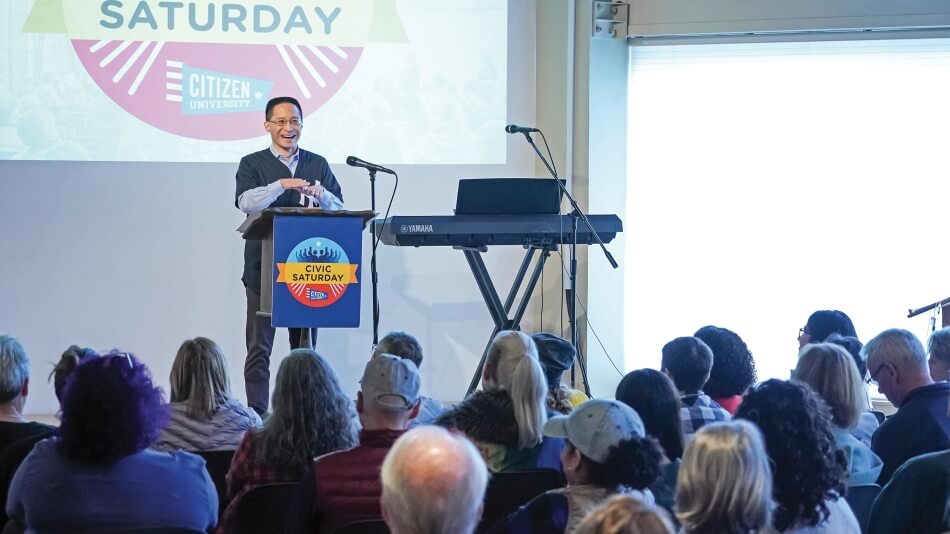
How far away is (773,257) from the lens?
288 inches

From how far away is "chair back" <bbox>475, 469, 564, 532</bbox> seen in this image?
2.62m

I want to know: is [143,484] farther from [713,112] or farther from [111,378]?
[713,112]

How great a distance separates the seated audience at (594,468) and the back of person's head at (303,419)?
2.66 feet

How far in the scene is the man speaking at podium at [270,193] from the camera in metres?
4.92

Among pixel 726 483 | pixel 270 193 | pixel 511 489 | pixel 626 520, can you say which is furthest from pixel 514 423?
pixel 270 193

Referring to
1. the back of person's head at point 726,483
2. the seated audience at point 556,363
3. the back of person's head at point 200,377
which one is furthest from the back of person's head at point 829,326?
the back of person's head at point 726,483

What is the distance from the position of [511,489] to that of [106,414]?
0.96 m

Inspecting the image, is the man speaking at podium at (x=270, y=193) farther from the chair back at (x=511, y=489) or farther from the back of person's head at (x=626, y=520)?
the back of person's head at (x=626, y=520)

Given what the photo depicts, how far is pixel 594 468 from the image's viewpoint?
2.21m

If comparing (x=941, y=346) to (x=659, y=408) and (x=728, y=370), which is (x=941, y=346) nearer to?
(x=728, y=370)

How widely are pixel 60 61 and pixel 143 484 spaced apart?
521 centimetres

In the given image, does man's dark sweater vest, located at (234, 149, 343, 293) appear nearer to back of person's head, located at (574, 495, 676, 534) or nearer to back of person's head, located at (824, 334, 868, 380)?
back of person's head, located at (824, 334, 868, 380)

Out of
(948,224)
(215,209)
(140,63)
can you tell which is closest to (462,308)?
(215,209)

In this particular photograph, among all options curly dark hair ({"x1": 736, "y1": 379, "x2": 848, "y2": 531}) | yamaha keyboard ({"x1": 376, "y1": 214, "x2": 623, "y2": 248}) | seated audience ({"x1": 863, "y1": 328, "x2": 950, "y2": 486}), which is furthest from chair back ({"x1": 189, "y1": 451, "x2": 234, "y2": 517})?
yamaha keyboard ({"x1": 376, "y1": 214, "x2": 623, "y2": 248})
